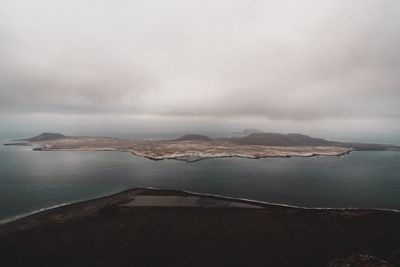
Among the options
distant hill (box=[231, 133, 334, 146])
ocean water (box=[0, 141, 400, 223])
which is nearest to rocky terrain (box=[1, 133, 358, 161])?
distant hill (box=[231, 133, 334, 146])

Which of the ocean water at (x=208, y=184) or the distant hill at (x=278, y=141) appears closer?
the ocean water at (x=208, y=184)

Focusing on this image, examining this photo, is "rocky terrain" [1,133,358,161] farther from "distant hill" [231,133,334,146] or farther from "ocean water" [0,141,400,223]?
"ocean water" [0,141,400,223]

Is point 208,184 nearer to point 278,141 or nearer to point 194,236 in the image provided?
point 194,236

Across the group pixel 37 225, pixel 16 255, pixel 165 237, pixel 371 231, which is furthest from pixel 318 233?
pixel 37 225

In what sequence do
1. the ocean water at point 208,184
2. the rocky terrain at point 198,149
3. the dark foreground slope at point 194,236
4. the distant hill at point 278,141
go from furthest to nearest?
the distant hill at point 278,141 < the rocky terrain at point 198,149 < the ocean water at point 208,184 < the dark foreground slope at point 194,236

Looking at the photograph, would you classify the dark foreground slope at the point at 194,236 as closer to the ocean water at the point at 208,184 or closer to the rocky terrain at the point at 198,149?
the ocean water at the point at 208,184

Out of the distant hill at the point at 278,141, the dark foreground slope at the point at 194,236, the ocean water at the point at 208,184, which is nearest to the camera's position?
the dark foreground slope at the point at 194,236

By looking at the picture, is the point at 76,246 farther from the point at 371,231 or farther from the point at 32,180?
the point at 32,180

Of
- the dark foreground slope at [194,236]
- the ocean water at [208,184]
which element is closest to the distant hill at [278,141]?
the ocean water at [208,184]

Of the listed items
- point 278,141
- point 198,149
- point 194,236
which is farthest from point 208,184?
point 278,141

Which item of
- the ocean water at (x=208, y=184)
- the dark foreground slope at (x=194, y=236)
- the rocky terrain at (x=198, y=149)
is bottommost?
the dark foreground slope at (x=194, y=236)
